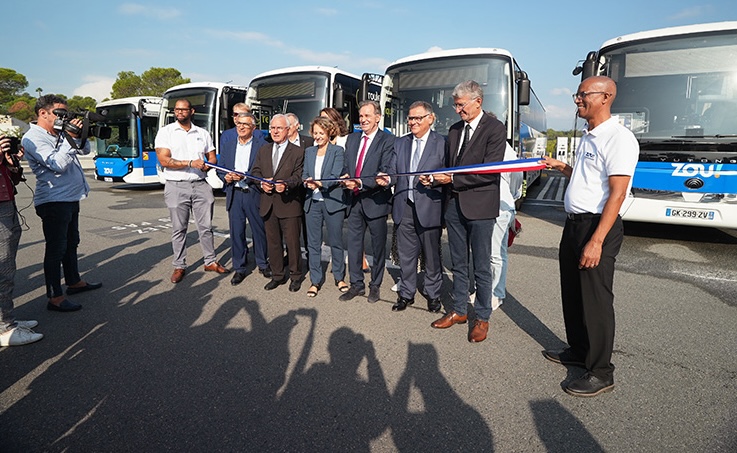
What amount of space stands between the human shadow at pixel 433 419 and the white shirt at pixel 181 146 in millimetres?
3680

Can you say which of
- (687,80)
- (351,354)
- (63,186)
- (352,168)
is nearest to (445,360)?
(351,354)

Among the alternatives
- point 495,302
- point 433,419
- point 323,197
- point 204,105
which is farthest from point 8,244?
point 204,105

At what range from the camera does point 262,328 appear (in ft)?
12.5

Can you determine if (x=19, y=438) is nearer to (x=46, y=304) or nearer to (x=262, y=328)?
(x=262, y=328)

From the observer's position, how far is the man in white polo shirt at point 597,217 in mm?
2564

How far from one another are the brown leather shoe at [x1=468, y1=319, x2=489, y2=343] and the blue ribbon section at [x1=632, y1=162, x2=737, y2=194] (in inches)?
184

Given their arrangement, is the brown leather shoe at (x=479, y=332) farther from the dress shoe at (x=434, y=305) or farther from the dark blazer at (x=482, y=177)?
the dark blazer at (x=482, y=177)

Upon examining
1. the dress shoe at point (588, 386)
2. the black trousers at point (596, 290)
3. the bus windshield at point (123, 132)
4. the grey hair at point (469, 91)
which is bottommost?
the dress shoe at point (588, 386)

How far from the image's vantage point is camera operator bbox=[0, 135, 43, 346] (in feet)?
11.1

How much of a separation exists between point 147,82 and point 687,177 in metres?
53.6

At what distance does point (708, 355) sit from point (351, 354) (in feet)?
9.31

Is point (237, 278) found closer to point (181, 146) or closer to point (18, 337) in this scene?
point (181, 146)

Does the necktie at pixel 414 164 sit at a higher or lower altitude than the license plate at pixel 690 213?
higher

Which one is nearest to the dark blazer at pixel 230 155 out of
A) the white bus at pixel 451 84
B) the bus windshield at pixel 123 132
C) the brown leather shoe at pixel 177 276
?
the brown leather shoe at pixel 177 276
